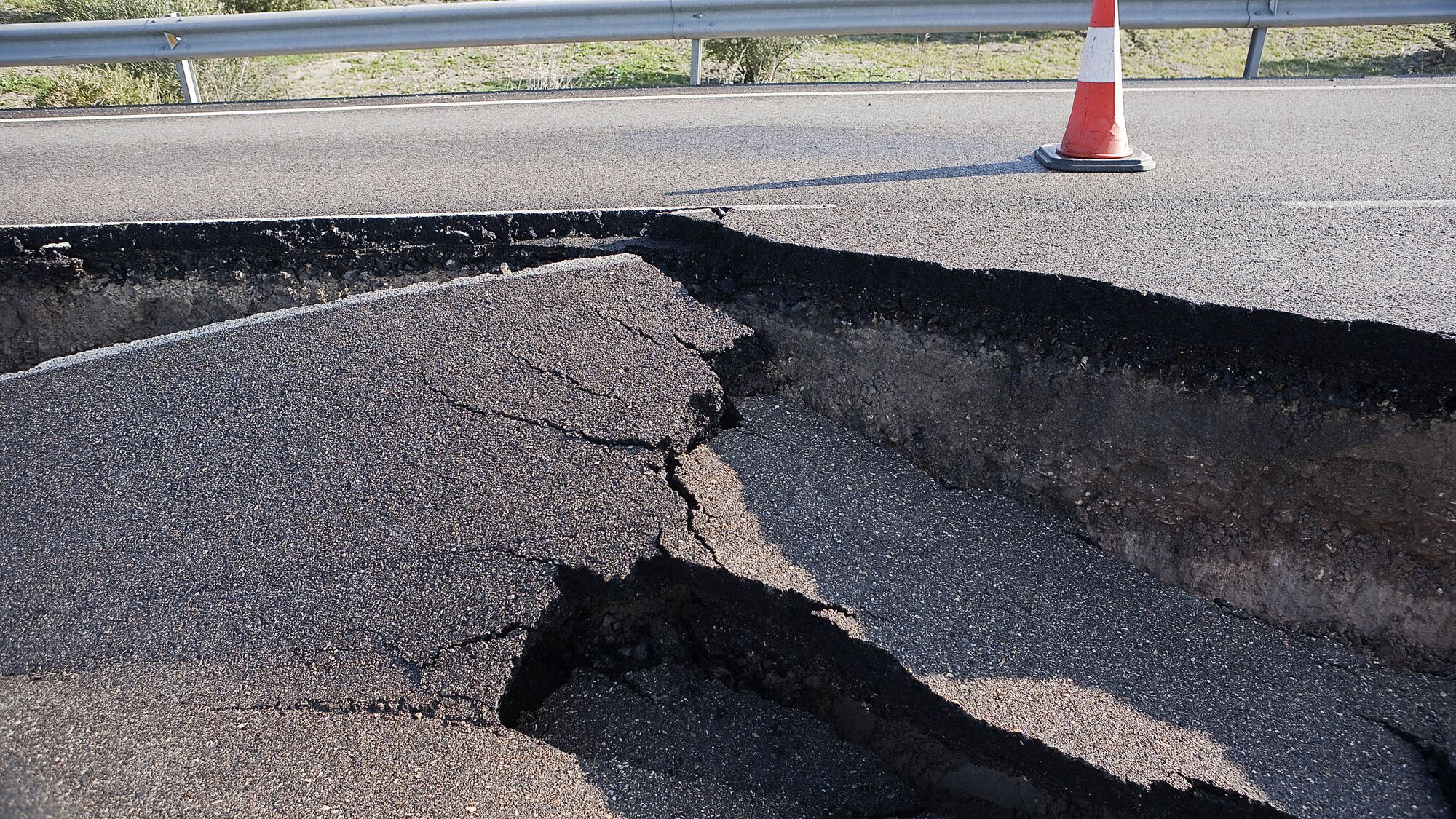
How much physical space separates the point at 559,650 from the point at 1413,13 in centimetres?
857

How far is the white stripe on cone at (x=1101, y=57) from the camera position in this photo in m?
4.83

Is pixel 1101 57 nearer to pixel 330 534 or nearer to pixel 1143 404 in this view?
pixel 1143 404

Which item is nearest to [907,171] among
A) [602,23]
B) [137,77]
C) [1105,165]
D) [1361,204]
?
[1105,165]

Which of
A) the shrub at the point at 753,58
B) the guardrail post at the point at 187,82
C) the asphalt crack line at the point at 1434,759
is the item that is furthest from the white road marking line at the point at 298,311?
the shrub at the point at 753,58

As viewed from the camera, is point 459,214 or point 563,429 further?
point 459,214

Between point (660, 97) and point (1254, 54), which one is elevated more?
point (1254, 54)

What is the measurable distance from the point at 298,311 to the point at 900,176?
290cm

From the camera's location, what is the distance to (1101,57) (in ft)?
15.9

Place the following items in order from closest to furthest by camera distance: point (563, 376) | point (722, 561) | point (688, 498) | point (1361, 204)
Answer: point (722, 561)
point (688, 498)
point (563, 376)
point (1361, 204)

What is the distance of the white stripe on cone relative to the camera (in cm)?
483

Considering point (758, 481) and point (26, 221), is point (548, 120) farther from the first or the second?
point (758, 481)

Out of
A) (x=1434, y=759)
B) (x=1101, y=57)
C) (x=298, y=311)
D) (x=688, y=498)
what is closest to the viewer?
(x=1434, y=759)

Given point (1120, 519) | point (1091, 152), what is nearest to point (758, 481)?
point (1120, 519)

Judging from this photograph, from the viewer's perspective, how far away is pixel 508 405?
10.8 feet
